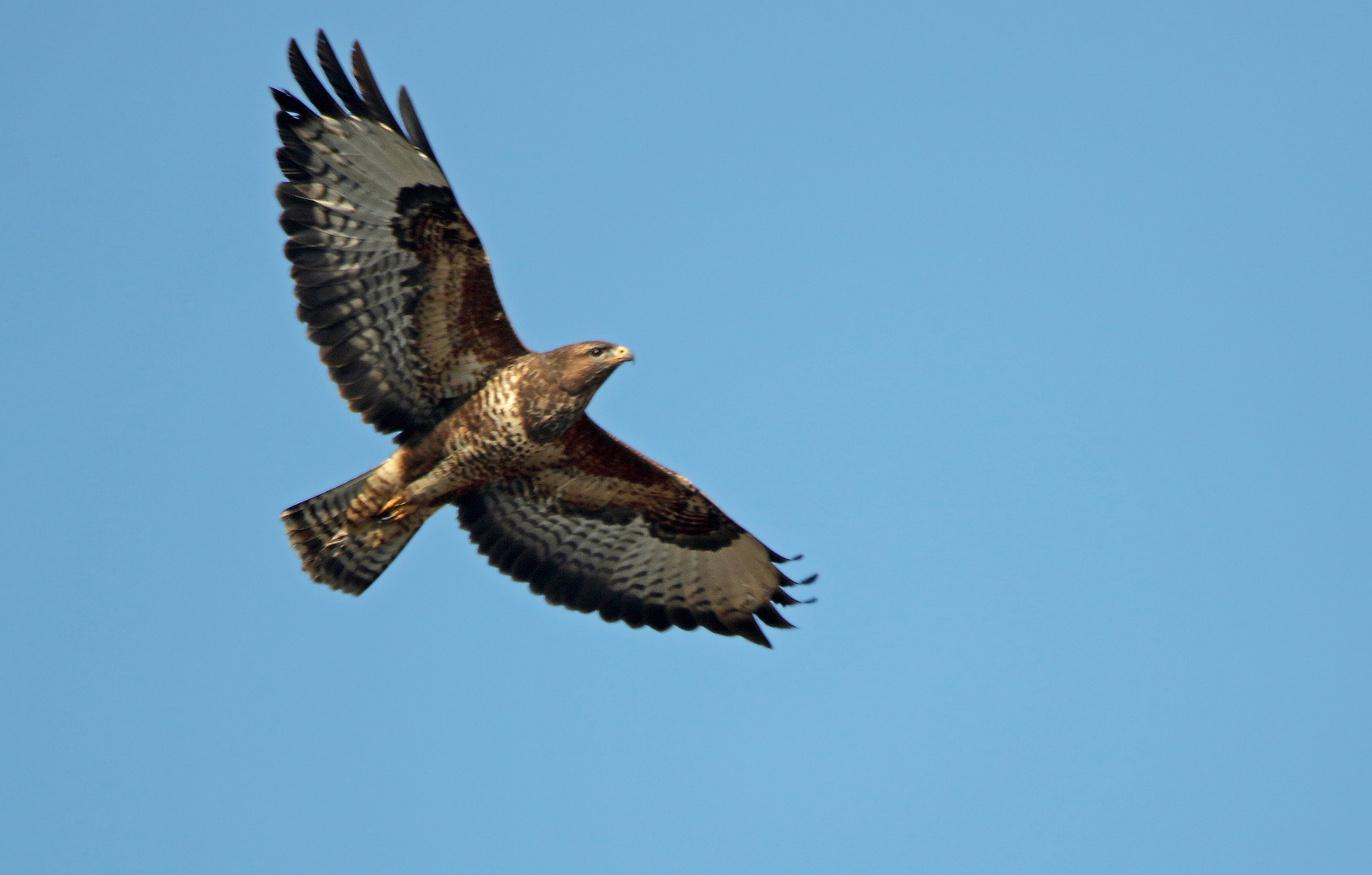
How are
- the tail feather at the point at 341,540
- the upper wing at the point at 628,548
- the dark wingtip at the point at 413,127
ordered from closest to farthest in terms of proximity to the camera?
the dark wingtip at the point at 413,127, the tail feather at the point at 341,540, the upper wing at the point at 628,548

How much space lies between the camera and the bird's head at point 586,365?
909cm

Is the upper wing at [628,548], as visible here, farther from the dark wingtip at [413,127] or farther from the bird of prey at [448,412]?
the dark wingtip at [413,127]

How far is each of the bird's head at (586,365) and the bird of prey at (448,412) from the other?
0.01m

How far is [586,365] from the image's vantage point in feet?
29.8

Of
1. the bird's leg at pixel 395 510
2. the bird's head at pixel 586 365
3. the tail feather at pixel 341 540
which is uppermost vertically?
the bird's head at pixel 586 365

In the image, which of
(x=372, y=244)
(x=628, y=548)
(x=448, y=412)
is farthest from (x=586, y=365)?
(x=628, y=548)

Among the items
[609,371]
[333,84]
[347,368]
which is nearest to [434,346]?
[347,368]

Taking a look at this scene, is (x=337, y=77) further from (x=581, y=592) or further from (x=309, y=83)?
(x=581, y=592)

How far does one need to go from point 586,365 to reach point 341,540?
7.18ft

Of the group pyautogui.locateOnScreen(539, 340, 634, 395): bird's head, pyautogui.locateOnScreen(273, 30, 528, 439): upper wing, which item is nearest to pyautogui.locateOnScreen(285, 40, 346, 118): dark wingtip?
pyautogui.locateOnScreen(273, 30, 528, 439): upper wing

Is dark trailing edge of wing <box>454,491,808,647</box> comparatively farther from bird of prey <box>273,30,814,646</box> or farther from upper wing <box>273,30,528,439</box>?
upper wing <box>273,30,528,439</box>

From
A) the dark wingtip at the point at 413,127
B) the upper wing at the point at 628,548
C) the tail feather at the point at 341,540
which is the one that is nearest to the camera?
the dark wingtip at the point at 413,127

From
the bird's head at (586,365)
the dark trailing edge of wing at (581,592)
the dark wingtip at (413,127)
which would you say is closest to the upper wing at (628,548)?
the dark trailing edge of wing at (581,592)

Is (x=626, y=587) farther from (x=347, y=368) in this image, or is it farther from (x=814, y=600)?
(x=347, y=368)
